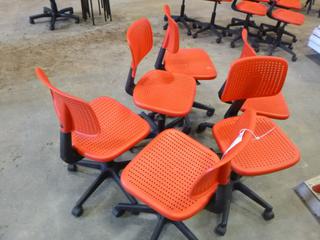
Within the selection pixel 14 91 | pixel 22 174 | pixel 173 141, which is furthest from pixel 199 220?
pixel 14 91

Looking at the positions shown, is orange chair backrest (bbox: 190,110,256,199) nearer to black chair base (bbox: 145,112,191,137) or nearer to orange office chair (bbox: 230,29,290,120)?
orange office chair (bbox: 230,29,290,120)

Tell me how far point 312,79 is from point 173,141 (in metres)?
2.36

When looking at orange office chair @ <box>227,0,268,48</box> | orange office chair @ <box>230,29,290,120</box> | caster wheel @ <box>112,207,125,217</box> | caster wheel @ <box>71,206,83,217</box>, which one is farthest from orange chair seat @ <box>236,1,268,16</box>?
caster wheel @ <box>71,206,83,217</box>

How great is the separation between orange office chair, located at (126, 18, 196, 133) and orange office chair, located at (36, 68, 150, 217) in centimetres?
17

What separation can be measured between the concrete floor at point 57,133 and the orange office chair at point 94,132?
133mm

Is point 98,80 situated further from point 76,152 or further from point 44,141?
point 76,152

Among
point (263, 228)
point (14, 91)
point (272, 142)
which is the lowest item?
point (263, 228)

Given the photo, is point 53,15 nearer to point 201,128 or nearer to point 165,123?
point 165,123

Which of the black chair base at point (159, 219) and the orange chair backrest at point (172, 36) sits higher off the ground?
the orange chair backrest at point (172, 36)

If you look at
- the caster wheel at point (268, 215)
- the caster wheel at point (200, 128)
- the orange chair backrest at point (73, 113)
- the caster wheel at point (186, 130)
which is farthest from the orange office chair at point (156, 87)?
the caster wheel at point (268, 215)

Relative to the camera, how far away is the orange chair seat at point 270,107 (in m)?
1.74

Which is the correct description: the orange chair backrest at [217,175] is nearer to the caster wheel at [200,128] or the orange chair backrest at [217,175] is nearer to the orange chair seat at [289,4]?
the caster wheel at [200,128]

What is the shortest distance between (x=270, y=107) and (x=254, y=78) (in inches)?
13.8

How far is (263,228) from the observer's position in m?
1.65
